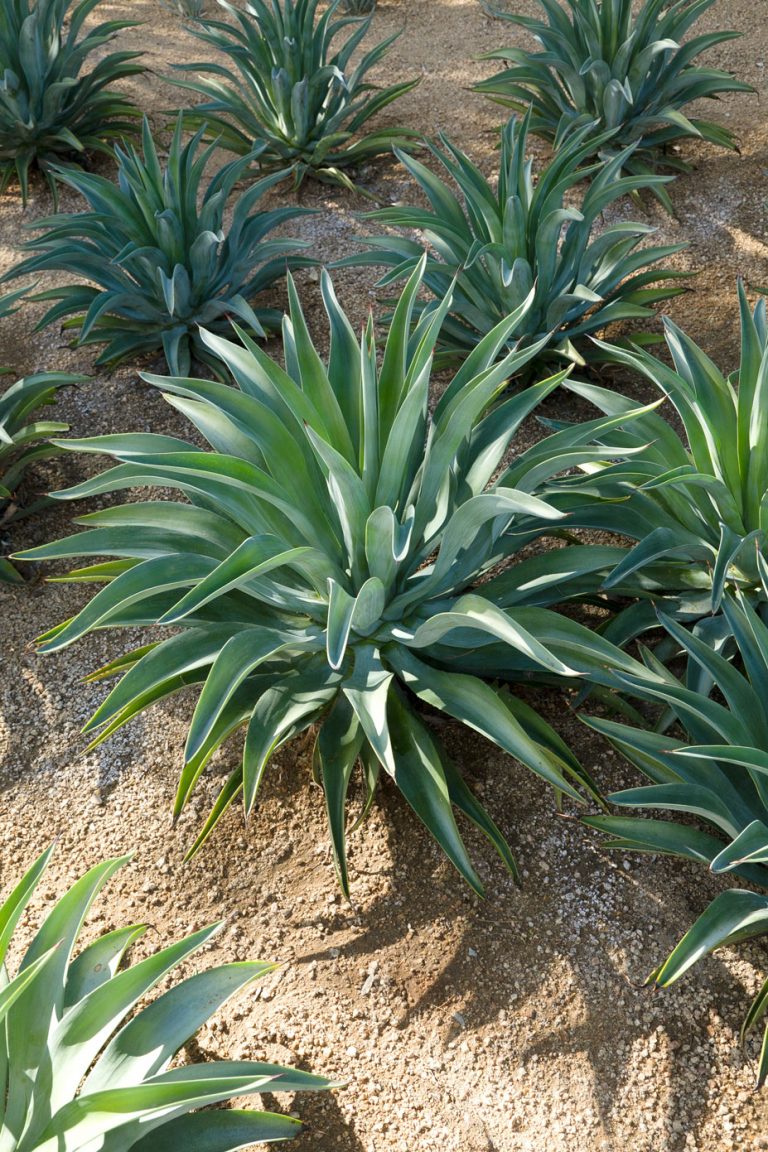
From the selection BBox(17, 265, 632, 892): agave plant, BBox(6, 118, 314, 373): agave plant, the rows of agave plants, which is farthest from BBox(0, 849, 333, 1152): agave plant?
BBox(6, 118, 314, 373): agave plant

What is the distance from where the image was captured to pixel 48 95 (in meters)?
4.28

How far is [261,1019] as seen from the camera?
201 cm

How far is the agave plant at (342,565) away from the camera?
6.45ft

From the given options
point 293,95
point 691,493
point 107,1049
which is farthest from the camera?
point 293,95

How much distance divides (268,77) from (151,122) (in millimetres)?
866

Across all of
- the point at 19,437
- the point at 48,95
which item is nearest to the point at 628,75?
the point at 48,95

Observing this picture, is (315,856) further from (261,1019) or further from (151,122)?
(151,122)

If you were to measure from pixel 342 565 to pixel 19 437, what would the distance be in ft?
4.71

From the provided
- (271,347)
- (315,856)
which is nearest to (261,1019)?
(315,856)

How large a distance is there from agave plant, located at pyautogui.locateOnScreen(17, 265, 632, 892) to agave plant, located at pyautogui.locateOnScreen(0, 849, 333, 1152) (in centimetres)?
40

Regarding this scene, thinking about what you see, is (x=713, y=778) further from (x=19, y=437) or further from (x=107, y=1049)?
(x=19, y=437)

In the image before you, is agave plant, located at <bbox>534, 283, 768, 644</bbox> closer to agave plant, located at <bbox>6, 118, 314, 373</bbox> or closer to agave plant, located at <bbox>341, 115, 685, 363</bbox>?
agave plant, located at <bbox>341, 115, 685, 363</bbox>

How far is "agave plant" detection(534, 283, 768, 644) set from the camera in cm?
232

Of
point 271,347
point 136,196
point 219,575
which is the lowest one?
point 271,347
